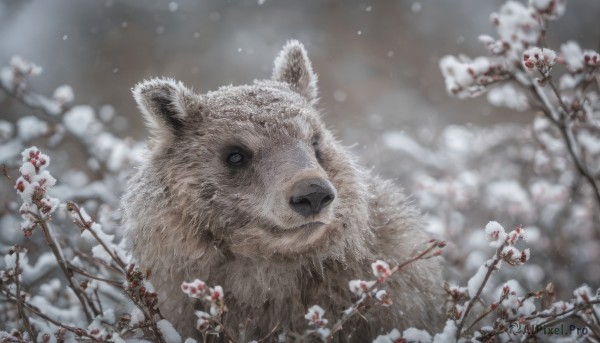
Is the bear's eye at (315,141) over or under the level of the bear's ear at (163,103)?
under

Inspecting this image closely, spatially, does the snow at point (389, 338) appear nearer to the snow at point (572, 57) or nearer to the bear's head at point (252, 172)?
the bear's head at point (252, 172)

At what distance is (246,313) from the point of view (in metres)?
2.82

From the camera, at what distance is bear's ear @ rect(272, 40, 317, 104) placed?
373 cm

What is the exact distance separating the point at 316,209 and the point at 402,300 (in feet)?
2.49

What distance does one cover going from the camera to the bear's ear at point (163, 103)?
3029mm

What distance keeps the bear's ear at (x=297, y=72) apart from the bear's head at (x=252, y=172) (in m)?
0.42

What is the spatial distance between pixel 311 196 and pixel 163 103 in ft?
3.69

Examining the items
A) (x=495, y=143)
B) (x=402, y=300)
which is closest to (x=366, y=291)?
(x=402, y=300)

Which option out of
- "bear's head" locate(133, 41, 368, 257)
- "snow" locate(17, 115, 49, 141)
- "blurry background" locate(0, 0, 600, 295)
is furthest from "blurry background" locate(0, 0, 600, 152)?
"bear's head" locate(133, 41, 368, 257)

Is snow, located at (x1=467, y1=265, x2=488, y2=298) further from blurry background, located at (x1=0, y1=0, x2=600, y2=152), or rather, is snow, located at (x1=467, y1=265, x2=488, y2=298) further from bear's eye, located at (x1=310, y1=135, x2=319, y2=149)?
blurry background, located at (x1=0, y1=0, x2=600, y2=152)

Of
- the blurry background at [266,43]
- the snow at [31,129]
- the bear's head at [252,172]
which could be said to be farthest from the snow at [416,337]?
the blurry background at [266,43]

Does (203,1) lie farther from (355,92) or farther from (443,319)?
(443,319)

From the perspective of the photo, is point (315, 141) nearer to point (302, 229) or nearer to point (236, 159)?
point (236, 159)

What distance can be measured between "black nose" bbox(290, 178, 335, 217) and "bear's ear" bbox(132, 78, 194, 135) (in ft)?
3.10
